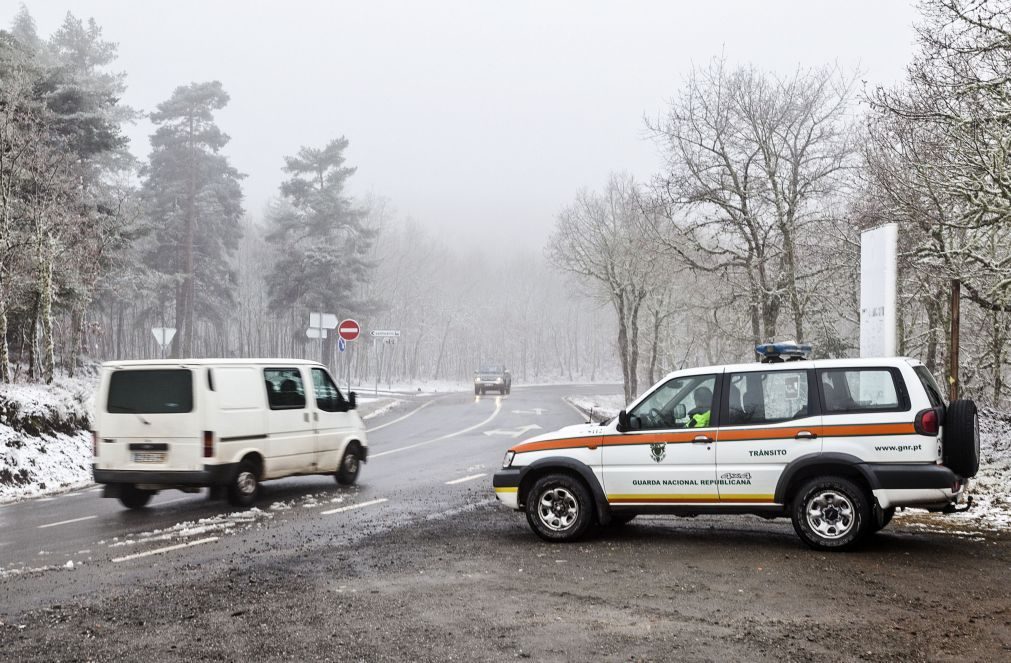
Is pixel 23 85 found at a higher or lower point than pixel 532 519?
higher

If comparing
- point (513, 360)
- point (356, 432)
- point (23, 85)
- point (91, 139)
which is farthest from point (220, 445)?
point (513, 360)

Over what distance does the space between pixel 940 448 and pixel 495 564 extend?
4233mm

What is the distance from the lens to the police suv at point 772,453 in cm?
779

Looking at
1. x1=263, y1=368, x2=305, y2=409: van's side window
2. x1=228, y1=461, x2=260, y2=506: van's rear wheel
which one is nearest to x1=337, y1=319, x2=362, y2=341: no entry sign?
x1=263, y1=368, x2=305, y2=409: van's side window

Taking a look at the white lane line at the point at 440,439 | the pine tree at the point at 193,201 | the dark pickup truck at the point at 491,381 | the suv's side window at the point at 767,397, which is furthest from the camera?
the pine tree at the point at 193,201

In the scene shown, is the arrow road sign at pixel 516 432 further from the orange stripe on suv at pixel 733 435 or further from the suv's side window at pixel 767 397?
the suv's side window at pixel 767 397

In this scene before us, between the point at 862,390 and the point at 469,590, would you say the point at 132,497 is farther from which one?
the point at 862,390

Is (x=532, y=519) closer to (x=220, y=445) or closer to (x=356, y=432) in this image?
(x=220, y=445)

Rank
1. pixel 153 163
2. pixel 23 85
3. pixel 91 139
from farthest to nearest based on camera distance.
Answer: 1. pixel 153 163
2. pixel 91 139
3. pixel 23 85

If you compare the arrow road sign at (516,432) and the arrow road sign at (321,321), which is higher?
the arrow road sign at (321,321)

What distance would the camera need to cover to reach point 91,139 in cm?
3316

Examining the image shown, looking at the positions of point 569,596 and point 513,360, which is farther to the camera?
point 513,360

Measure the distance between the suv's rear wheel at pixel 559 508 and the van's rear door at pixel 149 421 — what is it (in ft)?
15.6

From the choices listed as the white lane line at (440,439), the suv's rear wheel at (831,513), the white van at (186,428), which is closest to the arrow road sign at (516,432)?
the white lane line at (440,439)
